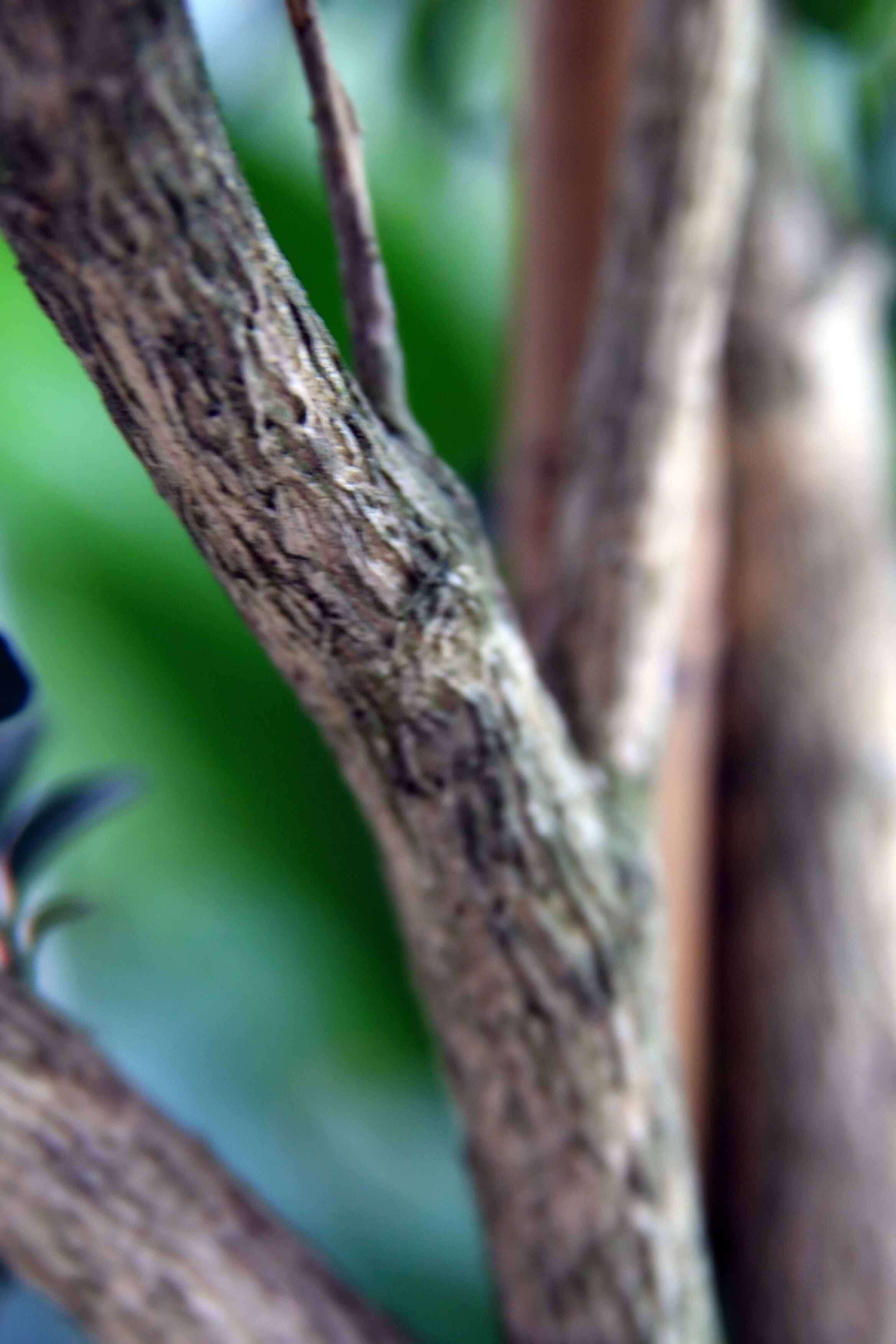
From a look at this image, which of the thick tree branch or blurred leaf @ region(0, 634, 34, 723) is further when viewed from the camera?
the thick tree branch

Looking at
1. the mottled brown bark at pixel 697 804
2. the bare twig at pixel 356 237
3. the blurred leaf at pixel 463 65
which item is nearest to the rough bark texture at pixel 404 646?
the bare twig at pixel 356 237

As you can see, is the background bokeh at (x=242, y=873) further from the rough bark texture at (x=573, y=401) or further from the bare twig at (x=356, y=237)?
→ the bare twig at (x=356, y=237)

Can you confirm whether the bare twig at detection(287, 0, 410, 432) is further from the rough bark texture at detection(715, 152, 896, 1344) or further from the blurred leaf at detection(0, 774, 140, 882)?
the rough bark texture at detection(715, 152, 896, 1344)

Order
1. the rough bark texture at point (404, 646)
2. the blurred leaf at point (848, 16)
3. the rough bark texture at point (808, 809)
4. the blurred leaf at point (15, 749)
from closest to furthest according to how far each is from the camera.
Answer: the rough bark texture at point (404, 646), the blurred leaf at point (15, 749), the rough bark texture at point (808, 809), the blurred leaf at point (848, 16)

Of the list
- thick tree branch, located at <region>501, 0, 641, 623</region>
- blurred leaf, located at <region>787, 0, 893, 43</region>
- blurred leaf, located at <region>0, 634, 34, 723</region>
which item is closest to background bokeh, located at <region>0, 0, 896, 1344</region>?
thick tree branch, located at <region>501, 0, 641, 623</region>

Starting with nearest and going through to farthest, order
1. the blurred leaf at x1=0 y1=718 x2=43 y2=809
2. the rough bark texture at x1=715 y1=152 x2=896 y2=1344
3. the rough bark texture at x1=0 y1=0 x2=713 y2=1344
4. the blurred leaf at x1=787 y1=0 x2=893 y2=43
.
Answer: the rough bark texture at x1=0 y1=0 x2=713 y2=1344 → the blurred leaf at x1=0 y1=718 x2=43 y2=809 → the rough bark texture at x1=715 y1=152 x2=896 y2=1344 → the blurred leaf at x1=787 y1=0 x2=893 y2=43

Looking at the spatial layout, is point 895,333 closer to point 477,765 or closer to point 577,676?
point 577,676

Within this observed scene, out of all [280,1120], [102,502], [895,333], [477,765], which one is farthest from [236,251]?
[895,333]

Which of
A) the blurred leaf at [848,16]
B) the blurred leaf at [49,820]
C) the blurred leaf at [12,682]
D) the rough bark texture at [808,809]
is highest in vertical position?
the blurred leaf at [12,682]
